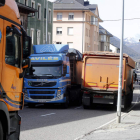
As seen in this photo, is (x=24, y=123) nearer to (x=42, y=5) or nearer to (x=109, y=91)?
(x=109, y=91)

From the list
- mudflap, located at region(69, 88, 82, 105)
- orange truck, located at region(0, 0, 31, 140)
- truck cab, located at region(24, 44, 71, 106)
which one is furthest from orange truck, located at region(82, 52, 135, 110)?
orange truck, located at region(0, 0, 31, 140)

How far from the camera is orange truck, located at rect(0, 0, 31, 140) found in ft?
22.8

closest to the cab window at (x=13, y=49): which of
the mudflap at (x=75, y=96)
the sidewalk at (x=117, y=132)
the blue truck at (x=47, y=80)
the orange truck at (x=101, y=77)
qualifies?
the sidewalk at (x=117, y=132)

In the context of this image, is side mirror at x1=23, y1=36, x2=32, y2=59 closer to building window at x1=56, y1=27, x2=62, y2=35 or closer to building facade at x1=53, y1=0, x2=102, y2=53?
building facade at x1=53, y1=0, x2=102, y2=53

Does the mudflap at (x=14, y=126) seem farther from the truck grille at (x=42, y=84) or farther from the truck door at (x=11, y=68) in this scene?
the truck grille at (x=42, y=84)

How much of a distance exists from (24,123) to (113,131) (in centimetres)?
343

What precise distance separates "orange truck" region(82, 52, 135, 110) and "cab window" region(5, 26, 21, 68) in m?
12.8

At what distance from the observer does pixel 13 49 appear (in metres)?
7.54

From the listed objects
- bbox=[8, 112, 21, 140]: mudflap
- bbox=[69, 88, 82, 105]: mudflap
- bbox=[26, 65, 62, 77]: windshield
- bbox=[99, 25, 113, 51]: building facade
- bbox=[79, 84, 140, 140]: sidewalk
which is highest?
bbox=[99, 25, 113, 51]: building facade

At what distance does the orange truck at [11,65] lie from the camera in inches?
273

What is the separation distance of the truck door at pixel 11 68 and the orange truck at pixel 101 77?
12.5m

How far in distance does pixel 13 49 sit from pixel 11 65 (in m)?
0.34

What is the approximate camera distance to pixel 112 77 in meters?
20.3

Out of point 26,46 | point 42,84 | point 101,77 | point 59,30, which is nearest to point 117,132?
point 26,46
